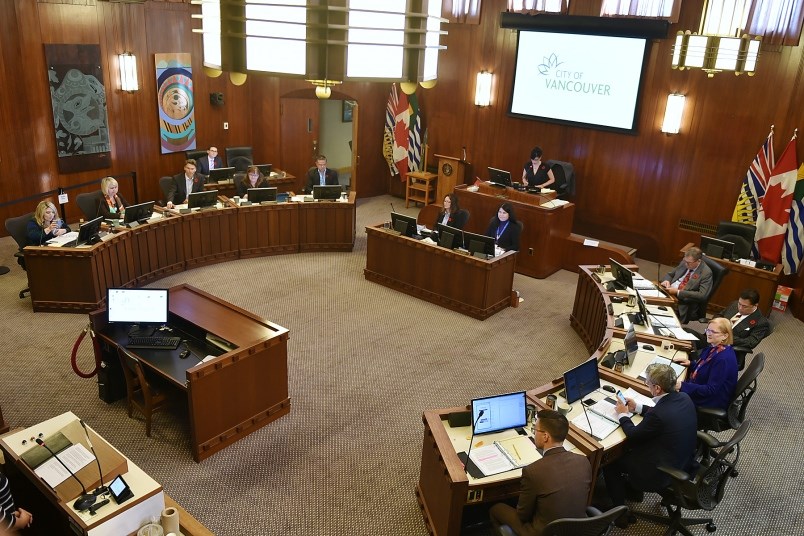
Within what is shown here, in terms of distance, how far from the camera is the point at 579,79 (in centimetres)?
1014

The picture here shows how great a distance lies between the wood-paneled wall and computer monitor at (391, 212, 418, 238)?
3.29 meters

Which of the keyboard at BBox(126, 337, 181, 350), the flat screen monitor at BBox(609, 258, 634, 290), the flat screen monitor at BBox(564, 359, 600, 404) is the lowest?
the keyboard at BBox(126, 337, 181, 350)

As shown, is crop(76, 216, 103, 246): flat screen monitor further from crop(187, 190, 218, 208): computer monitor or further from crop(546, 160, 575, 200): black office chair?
crop(546, 160, 575, 200): black office chair

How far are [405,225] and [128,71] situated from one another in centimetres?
516

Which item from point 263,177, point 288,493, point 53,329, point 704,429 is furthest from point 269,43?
point 263,177

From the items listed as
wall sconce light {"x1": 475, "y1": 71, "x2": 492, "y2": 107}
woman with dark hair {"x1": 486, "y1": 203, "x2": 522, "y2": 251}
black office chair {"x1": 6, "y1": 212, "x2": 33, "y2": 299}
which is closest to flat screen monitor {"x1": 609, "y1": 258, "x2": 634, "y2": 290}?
woman with dark hair {"x1": 486, "y1": 203, "x2": 522, "y2": 251}

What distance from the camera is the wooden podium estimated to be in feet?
39.3

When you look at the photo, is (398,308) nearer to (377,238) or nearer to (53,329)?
(377,238)

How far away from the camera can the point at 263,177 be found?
10.4 m

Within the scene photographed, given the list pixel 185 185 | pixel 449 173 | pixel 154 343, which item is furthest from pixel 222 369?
pixel 449 173

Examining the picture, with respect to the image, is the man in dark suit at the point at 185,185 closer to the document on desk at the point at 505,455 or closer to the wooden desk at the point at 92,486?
the wooden desk at the point at 92,486

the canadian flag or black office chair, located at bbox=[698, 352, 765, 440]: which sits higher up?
the canadian flag

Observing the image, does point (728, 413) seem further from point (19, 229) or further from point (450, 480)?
point (19, 229)

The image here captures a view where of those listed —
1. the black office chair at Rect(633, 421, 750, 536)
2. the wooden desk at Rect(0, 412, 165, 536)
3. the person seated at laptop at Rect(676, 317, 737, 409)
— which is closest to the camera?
the wooden desk at Rect(0, 412, 165, 536)
